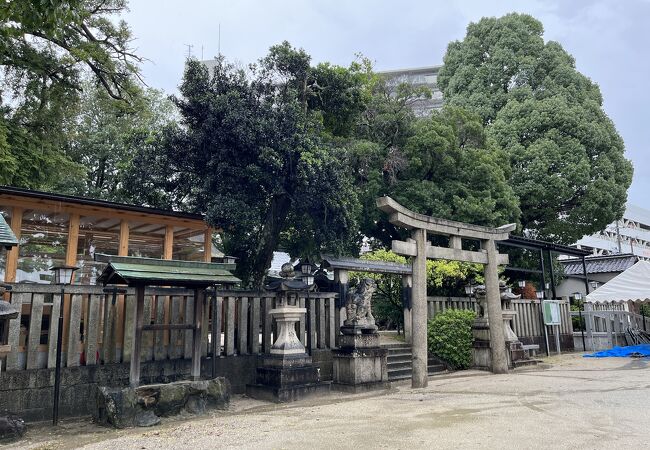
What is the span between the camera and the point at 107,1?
14797 mm

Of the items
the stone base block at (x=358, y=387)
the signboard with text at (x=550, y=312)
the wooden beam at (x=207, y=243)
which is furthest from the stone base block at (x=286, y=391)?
the signboard with text at (x=550, y=312)

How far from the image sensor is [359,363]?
31.6 ft

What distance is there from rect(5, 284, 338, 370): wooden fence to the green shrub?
3.70 meters

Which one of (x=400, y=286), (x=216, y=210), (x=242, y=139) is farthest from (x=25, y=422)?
(x=400, y=286)

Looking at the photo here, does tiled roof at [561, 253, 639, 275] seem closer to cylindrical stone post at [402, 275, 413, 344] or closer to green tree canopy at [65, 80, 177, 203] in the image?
cylindrical stone post at [402, 275, 413, 344]

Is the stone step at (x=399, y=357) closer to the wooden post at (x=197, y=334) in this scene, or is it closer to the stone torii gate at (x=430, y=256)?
the stone torii gate at (x=430, y=256)

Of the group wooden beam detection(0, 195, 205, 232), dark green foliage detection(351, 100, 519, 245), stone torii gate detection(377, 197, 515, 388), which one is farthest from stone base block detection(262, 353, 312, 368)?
dark green foliage detection(351, 100, 519, 245)

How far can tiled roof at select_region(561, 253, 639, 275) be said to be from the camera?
26031 mm

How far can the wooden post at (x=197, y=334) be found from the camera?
7781 millimetres

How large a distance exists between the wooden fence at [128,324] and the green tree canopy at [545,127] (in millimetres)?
13511

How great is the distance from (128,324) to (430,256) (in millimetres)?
6554

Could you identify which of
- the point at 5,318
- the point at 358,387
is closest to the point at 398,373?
the point at 358,387

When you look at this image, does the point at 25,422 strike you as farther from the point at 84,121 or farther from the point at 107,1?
the point at 84,121

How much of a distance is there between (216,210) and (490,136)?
1544 centimetres
